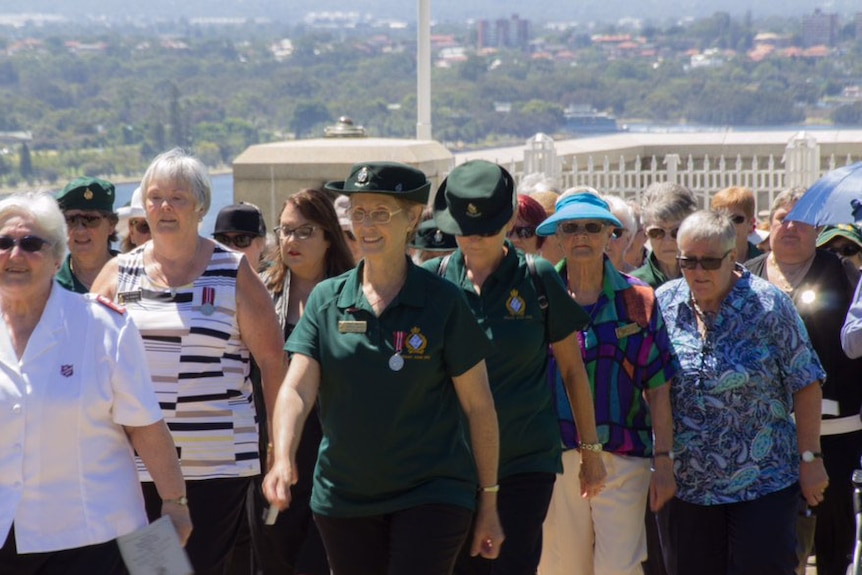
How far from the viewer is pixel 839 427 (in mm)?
7125

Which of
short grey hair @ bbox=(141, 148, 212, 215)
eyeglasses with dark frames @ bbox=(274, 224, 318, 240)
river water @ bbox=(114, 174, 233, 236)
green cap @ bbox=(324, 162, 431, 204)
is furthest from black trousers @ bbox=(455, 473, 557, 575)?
river water @ bbox=(114, 174, 233, 236)

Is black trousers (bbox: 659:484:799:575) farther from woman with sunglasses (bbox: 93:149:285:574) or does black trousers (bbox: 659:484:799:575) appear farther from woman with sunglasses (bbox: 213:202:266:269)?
woman with sunglasses (bbox: 213:202:266:269)

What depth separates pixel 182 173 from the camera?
5.79 metres

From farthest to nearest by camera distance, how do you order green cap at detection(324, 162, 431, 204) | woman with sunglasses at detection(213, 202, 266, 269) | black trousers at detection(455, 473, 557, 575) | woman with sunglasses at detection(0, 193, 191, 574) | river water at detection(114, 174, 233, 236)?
river water at detection(114, 174, 233, 236), woman with sunglasses at detection(213, 202, 266, 269), black trousers at detection(455, 473, 557, 575), green cap at detection(324, 162, 431, 204), woman with sunglasses at detection(0, 193, 191, 574)

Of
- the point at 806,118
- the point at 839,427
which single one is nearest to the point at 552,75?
the point at 806,118

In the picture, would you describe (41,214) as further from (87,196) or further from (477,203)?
(87,196)

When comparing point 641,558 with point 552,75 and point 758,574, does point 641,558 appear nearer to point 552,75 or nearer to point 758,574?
point 758,574

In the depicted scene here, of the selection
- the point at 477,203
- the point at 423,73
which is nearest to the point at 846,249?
the point at 477,203

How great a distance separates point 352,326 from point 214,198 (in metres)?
4.47

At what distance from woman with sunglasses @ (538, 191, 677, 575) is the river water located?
7.14 feet

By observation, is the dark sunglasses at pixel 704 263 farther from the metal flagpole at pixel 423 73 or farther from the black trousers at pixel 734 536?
the metal flagpole at pixel 423 73

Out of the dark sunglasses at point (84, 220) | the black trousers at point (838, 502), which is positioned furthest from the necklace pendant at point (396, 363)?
the black trousers at point (838, 502)

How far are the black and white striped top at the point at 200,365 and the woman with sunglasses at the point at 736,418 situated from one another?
186 cm

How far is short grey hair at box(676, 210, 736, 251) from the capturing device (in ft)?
20.4
